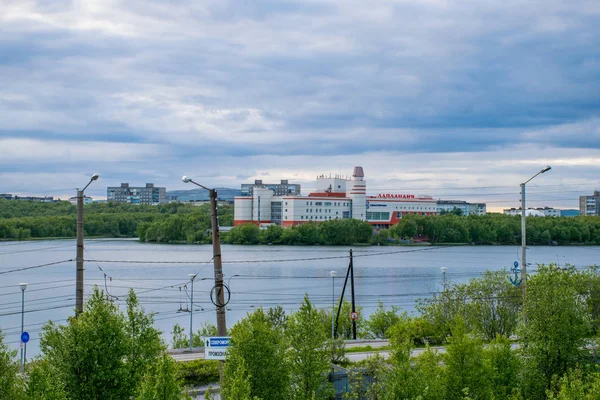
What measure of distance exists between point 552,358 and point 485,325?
1183 centimetres

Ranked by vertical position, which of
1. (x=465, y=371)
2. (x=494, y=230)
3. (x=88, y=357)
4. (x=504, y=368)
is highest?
(x=494, y=230)

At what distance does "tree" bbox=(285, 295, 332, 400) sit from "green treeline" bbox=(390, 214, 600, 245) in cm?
8387

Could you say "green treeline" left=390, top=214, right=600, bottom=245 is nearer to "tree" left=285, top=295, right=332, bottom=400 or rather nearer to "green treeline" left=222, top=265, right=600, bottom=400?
"green treeline" left=222, top=265, right=600, bottom=400

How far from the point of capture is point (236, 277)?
6091cm

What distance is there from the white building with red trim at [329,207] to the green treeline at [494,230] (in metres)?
14.1

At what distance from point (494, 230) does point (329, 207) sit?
29442 mm

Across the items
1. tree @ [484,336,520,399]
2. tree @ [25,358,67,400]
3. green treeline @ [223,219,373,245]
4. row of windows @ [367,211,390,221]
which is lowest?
tree @ [484,336,520,399]

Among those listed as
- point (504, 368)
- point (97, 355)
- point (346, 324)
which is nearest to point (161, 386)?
point (97, 355)

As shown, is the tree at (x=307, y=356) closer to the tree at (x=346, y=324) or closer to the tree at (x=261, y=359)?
the tree at (x=261, y=359)

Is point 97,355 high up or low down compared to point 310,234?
down

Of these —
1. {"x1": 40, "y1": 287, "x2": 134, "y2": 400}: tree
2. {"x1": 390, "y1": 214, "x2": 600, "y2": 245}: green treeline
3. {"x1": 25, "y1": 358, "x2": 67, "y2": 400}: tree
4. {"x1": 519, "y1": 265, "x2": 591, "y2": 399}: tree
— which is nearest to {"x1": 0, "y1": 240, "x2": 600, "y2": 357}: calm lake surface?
{"x1": 390, "y1": 214, "x2": 600, "y2": 245}: green treeline

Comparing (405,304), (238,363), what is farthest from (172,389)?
(405,304)

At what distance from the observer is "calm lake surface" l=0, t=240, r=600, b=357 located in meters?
43.5

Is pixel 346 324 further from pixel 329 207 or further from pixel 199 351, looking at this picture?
pixel 329 207
